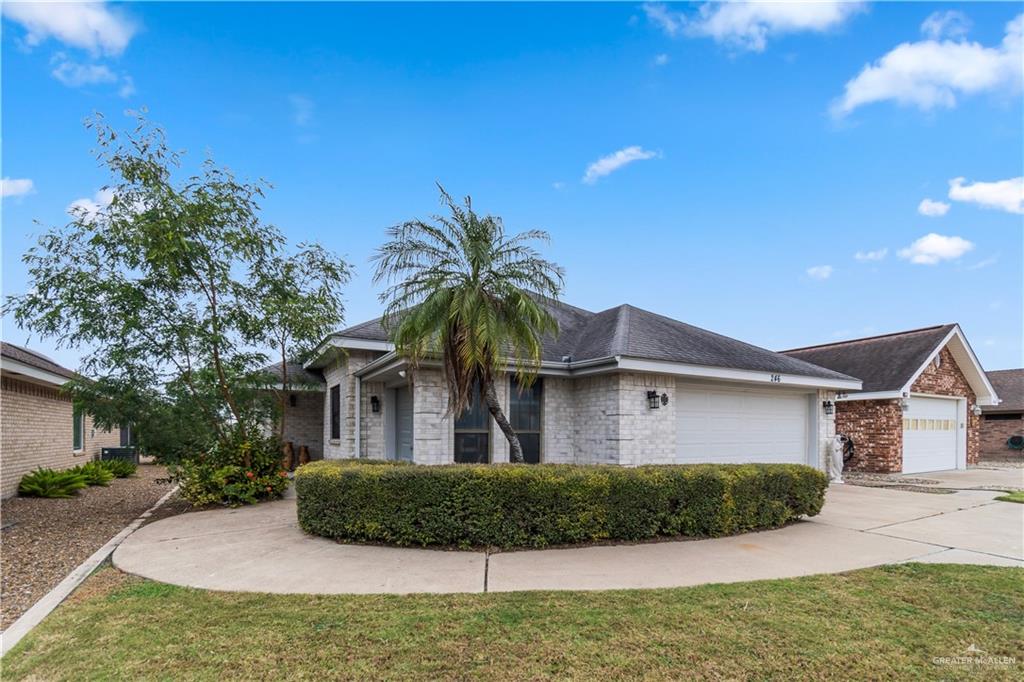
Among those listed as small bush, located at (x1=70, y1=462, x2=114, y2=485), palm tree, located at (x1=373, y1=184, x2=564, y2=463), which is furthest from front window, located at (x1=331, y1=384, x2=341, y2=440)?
small bush, located at (x1=70, y1=462, x2=114, y2=485)

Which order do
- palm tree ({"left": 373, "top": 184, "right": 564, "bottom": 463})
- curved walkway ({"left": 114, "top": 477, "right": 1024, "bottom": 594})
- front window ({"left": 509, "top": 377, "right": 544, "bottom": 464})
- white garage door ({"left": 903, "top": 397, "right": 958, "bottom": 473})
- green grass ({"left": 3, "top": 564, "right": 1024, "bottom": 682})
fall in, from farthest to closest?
white garage door ({"left": 903, "top": 397, "right": 958, "bottom": 473}) → front window ({"left": 509, "top": 377, "right": 544, "bottom": 464}) → palm tree ({"left": 373, "top": 184, "right": 564, "bottom": 463}) → curved walkway ({"left": 114, "top": 477, "right": 1024, "bottom": 594}) → green grass ({"left": 3, "top": 564, "right": 1024, "bottom": 682})

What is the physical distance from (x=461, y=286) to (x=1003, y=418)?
27.5 m

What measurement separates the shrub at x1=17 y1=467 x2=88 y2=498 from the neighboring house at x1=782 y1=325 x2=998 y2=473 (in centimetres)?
2023

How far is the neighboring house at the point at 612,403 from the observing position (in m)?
10.3

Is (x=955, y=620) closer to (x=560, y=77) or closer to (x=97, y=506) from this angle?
(x=560, y=77)

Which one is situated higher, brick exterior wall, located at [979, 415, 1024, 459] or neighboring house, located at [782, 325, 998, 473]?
neighboring house, located at [782, 325, 998, 473]

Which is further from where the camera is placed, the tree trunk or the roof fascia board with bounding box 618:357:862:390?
the roof fascia board with bounding box 618:357:862:390

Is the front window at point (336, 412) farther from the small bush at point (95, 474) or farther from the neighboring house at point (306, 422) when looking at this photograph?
the small bush at point (95, 474)

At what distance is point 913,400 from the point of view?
17.3m

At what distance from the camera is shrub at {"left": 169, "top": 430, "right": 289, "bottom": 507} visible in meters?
9.70

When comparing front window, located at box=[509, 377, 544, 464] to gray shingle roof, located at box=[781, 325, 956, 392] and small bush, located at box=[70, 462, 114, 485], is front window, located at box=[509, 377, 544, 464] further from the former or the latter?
gray shingle roof, located at box=[781, 325, 956, 392]

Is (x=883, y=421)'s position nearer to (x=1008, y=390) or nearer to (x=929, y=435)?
(x=929, y=435)

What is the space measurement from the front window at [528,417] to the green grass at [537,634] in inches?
251

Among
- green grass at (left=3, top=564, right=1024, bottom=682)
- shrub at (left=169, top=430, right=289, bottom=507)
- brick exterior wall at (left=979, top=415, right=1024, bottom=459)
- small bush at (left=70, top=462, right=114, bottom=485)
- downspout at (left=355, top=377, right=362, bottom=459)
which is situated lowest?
brick exterior wall at (left=979, top=415, right=1024, bottom=459)
